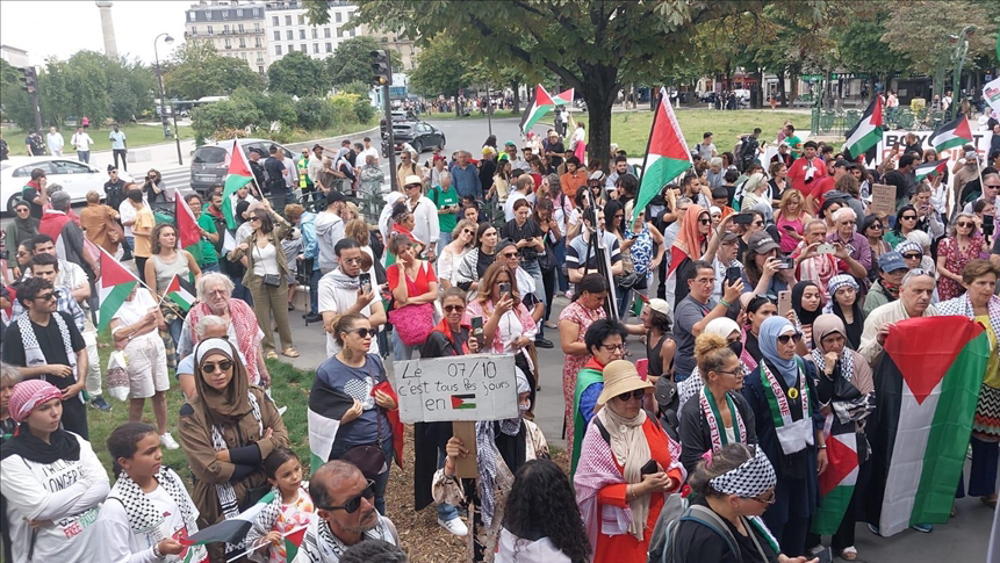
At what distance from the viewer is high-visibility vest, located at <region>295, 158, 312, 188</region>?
21711mm

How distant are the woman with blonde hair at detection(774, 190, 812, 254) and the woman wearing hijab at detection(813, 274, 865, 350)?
9.10 ft

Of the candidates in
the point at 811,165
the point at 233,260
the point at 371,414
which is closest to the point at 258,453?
the point at 371,414

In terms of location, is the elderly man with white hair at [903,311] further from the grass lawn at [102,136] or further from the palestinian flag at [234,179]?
the grass lawn at [102,136]

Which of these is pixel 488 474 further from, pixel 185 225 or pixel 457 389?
pixel 185 225

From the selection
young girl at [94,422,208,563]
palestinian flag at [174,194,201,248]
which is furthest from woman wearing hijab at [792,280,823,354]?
palestinian flag at [174,194,201,248]

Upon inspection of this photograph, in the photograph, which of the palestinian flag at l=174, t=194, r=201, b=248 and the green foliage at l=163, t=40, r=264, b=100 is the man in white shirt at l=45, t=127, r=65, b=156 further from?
the green foliage at l=163, t=40, r=264, b=100

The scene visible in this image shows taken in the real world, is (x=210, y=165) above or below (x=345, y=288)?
above

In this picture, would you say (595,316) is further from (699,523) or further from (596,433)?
(699,523)

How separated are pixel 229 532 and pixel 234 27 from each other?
12142cm

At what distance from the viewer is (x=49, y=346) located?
6008mm

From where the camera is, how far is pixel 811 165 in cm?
1417

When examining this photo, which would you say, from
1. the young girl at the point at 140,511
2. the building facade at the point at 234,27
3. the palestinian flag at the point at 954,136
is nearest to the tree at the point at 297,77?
the palestinian flag at the point at 954,136

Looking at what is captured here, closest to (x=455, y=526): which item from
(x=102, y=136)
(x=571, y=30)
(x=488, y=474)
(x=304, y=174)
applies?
(x=488, y=474)

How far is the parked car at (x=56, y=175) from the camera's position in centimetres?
2292
